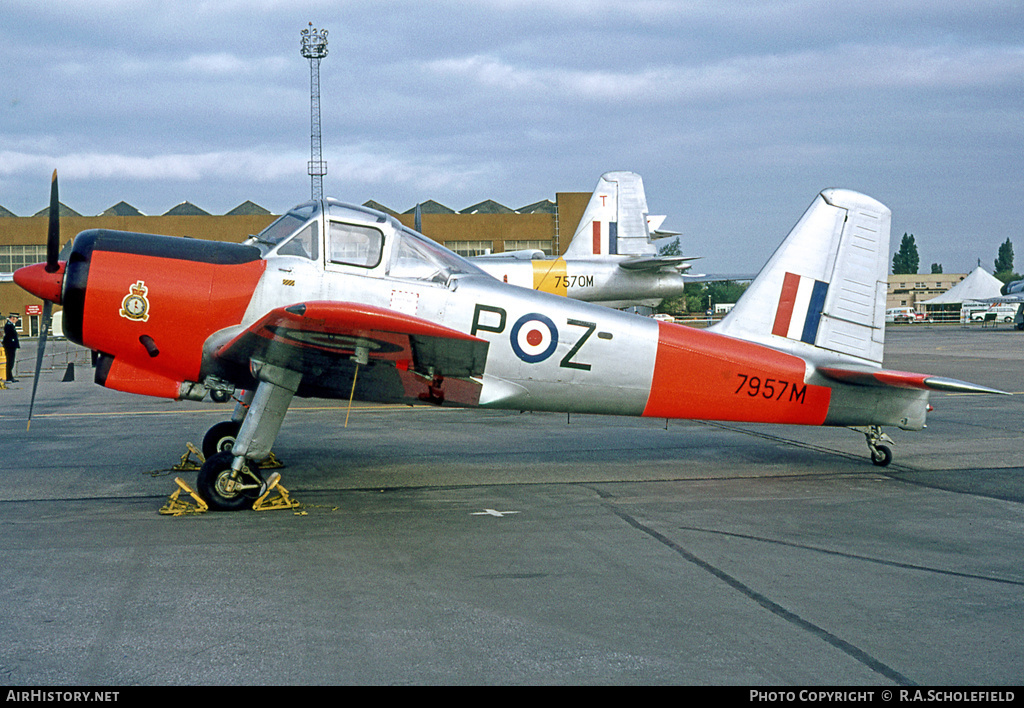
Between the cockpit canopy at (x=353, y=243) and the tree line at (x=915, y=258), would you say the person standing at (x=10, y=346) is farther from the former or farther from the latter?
the tree line at (x=915, y=258)

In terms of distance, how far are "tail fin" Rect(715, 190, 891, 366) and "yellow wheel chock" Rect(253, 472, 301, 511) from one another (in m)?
4.70

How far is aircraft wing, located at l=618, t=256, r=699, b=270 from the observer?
2072 cm

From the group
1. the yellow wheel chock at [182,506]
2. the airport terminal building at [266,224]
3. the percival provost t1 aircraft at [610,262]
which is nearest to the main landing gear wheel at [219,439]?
the yellow wheel chock at [182,506]

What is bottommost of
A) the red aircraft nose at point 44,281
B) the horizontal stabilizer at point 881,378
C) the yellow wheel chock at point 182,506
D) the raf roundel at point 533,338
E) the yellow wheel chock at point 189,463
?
the yellow wheel chock at point 189,463

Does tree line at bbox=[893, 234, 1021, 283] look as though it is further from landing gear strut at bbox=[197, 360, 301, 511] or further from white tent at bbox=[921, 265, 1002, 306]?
landing gear strut at bbox=[197, 360, 301, 511]

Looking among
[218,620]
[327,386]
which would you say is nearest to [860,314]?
[327,386]

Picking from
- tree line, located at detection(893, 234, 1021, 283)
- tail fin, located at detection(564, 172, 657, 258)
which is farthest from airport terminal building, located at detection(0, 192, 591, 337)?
tree line, located at detection(893, 234, 1021, 283)

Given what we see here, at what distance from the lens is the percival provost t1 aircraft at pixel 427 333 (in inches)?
267

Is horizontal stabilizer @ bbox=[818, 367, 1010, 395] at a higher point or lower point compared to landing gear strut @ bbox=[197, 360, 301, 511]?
higher

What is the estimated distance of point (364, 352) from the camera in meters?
6.65

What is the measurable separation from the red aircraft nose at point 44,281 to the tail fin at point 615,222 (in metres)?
16.2

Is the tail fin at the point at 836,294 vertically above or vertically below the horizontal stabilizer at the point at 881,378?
above

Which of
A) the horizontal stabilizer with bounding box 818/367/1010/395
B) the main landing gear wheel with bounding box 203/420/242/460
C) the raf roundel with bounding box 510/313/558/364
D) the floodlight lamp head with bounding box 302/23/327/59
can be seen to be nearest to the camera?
the raf roundel with bounding box 510/313/558/364

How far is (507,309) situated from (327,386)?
1.89 metres
